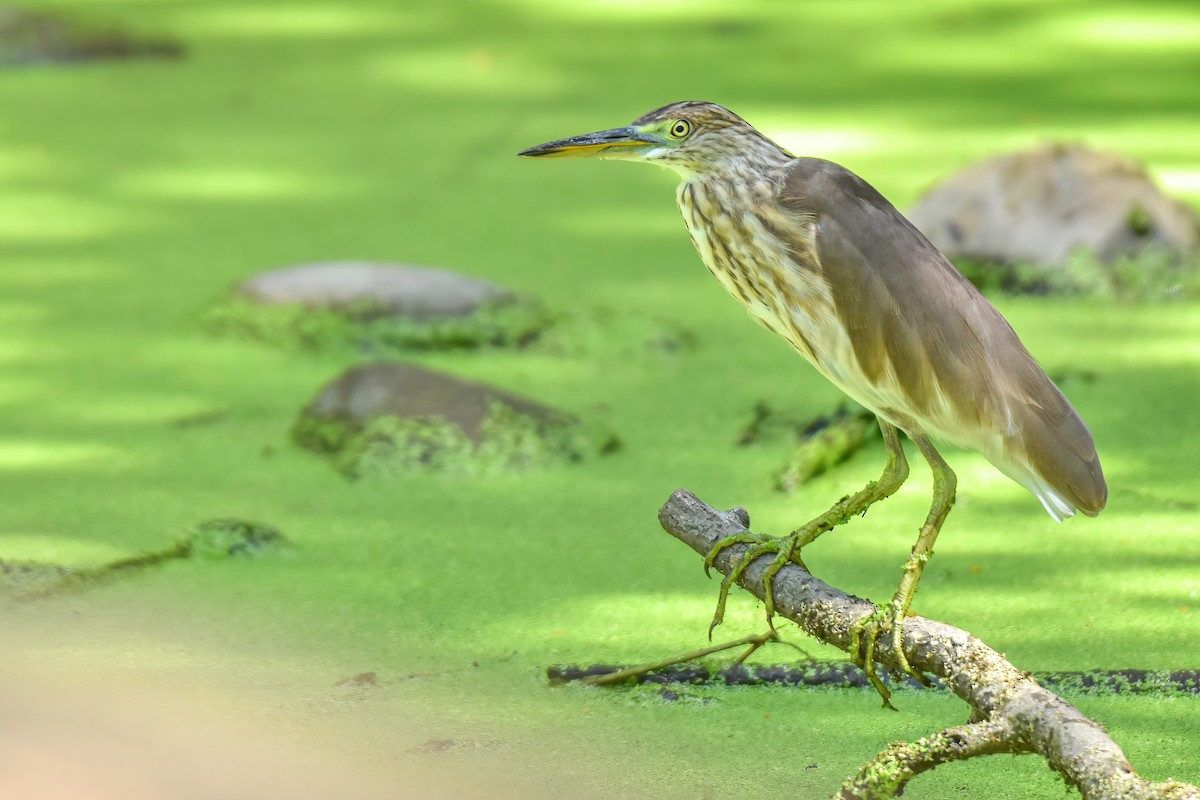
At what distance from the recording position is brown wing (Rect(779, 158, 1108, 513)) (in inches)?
58.7

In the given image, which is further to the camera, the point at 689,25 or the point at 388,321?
the point at 689,25

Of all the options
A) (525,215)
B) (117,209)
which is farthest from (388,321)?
(117,209)

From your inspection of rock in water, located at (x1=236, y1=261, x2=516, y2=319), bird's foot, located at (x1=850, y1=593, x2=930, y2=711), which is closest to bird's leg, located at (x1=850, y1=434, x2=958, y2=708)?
bird's foot, located at (x1=850, y1=593, x2=930, y2=711)

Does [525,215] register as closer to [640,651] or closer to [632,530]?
[632,530]

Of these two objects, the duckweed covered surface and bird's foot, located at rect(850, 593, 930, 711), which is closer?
bird's foot, located at rect(850, 593, 930, 711)

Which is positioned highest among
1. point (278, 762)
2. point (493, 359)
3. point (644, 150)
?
point (644, 150)

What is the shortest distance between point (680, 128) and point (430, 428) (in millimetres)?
927

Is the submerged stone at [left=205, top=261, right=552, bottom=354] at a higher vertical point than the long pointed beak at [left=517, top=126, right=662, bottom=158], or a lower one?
lower

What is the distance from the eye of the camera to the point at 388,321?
9.02 ft

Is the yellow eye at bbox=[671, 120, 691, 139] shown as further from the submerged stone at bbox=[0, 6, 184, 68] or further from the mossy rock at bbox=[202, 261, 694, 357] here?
the submerged stone at bbox=[0, 6, 184, 68]

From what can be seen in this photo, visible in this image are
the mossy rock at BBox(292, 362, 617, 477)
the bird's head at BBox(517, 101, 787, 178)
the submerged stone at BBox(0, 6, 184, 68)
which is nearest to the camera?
the bird's head at BBox(517, 101, 787, 178)

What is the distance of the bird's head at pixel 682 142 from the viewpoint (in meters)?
1.55

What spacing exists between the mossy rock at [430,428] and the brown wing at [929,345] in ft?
2.99

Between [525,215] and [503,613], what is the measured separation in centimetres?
133
